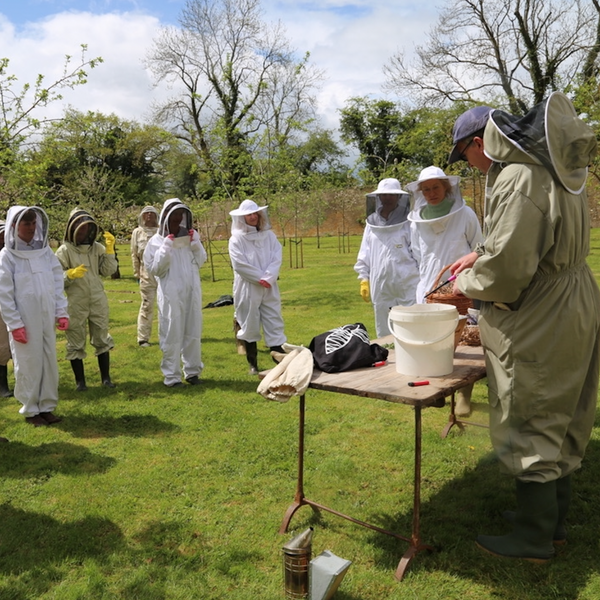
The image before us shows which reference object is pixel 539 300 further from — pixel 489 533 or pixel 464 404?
pixel 464 404

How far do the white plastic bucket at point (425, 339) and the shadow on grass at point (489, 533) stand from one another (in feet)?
3.60

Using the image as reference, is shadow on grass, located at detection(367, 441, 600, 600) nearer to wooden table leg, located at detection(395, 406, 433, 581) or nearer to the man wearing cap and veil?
wooden table leg, located at detection(395, 406, 433, 581)

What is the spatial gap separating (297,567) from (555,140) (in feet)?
8.31

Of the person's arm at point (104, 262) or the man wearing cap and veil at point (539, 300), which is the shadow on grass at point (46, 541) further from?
the person's arm at point (104, 262)

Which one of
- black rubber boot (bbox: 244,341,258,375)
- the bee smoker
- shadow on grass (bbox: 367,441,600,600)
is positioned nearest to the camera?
the bee smoker

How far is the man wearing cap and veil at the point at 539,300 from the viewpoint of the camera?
284 cm

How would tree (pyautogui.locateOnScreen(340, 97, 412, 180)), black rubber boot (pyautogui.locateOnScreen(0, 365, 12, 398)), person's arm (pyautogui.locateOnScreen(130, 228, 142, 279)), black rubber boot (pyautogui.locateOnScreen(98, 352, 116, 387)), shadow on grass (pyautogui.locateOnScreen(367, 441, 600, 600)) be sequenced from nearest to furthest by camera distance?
shadow on grass (pyautogui.locateOnScreen(367, 441, 600, 600)), black rubber boot (pyautogui.locateOnScreen(0, 365, 12, 398)), black rubber boot (pyautogui.locateOnScreen(98, 352, 116, 387)), person's arm (pyautogui.locateOnScreen(130, 228, 142, 279)), tree (pyautogui.locateOnScreen(340, 97, 412, 180))

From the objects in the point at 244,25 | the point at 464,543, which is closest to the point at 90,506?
the point at 464,543

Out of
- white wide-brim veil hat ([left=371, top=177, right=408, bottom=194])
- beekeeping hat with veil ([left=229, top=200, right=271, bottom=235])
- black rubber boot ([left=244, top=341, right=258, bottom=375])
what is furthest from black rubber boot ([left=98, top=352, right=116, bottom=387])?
white wide-brim veil hat ([left=371, top=177, right=408, bottom=194])

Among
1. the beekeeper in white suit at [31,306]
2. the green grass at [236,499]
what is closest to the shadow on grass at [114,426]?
the green grass at [236,499]

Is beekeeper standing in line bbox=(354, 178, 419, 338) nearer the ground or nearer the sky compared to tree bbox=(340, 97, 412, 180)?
nearer the ground

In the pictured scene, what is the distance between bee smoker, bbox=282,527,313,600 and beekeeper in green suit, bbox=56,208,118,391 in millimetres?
4677

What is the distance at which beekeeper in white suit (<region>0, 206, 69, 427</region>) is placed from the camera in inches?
218

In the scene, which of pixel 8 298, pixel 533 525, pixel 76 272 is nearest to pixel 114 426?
pixel 8 298
